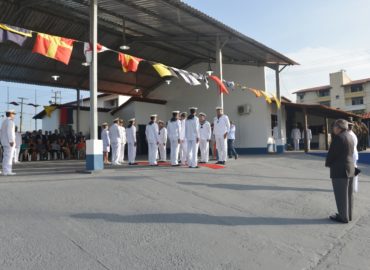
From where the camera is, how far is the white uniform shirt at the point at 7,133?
9047mm

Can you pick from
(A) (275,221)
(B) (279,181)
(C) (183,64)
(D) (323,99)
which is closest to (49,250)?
(A) (275,221)

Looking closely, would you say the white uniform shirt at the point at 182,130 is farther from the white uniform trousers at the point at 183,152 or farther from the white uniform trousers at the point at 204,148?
the white uniform trousers at the point at 204,148

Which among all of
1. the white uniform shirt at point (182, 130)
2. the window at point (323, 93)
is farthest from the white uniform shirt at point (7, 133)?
the window at point (323, 93)

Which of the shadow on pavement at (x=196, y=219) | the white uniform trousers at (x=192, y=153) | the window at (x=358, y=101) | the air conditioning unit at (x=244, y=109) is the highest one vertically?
the window at (x=358, y=101)

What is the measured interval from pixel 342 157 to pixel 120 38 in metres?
14.2

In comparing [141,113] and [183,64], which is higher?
[183,64]

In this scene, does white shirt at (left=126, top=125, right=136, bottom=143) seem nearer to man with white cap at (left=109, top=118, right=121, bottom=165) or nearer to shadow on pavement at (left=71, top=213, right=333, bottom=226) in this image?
man with white cap at (left=109, top=118, right=121, bottom=165)

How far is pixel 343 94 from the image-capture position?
57500 millimetres

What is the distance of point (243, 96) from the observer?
68.2ft

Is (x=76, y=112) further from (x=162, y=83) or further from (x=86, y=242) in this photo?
(x=86, y=242)

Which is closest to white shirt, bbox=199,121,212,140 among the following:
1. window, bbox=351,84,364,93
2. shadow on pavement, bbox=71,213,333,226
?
shadow on pavement, bbox=71,213,333,226

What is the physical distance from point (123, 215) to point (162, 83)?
1994 centimetres

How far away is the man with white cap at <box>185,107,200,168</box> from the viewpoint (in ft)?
36.4

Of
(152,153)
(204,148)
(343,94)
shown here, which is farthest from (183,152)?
(343,94)
